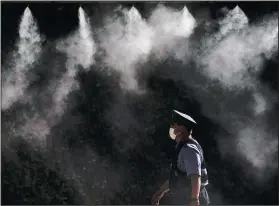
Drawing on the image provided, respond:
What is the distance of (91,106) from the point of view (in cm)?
584

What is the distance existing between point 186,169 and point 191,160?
0.08 meters

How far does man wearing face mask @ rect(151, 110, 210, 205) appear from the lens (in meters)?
3.35

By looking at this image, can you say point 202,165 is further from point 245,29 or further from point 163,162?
point 245,29

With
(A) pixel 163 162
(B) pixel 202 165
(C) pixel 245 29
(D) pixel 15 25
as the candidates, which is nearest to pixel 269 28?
(C) pixel 245 29

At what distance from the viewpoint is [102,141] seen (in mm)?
5824

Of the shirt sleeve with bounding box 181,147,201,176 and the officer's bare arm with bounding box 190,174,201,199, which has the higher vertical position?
the shirt sleeve with bounding box 181,147,201,176

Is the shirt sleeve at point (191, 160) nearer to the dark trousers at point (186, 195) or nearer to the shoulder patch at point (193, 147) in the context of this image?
the shoulder patch at point (193, 147)

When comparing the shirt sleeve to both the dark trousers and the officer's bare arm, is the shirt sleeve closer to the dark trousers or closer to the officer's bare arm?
the officer's bare arm

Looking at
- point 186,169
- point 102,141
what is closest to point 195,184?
point 186,169

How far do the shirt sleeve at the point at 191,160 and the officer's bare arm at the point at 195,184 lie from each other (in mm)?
31

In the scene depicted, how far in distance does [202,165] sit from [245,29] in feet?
8.91

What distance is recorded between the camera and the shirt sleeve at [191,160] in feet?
11.1

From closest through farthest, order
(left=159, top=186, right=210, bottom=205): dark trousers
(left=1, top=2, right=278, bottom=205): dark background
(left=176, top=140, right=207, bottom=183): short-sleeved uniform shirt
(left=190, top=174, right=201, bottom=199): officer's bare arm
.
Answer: (left=190, top=174, right=201, bottom=199): officer's bare arm, (left=176, top=140, right=207, bottom=183): short-sleeved uniform shirt, (left=159, top=186, right=210, bottom=205): dark trousers, (left=1, top=2, right=278, bottom=205): dark background

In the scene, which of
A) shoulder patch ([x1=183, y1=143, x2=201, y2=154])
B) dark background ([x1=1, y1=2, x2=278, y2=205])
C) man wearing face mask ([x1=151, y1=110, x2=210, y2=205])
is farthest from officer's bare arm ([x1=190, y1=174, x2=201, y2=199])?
dark background ([x1=1, y1=2, x2=278, y2=205])
